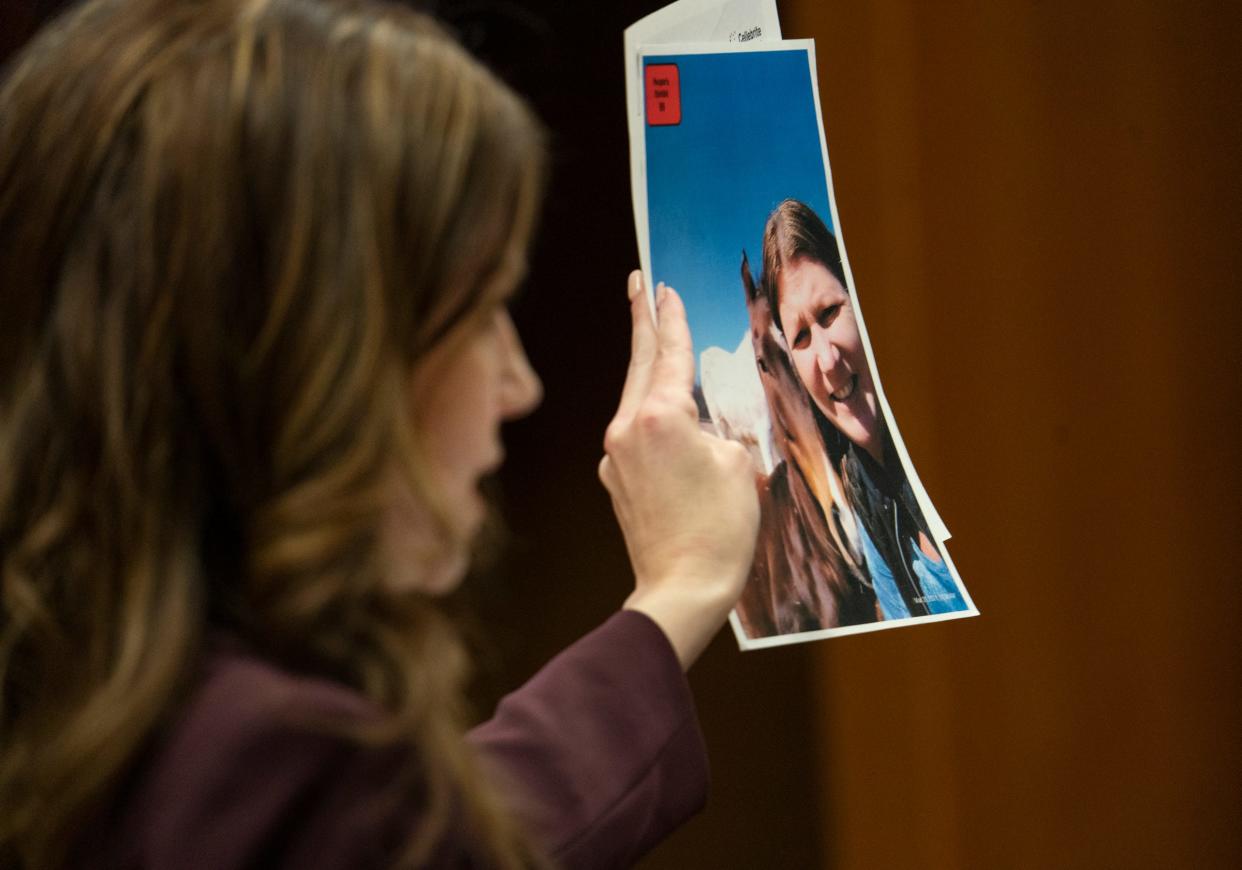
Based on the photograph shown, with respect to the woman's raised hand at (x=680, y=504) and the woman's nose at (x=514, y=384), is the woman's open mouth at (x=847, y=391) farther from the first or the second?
the woman's nose at (x=514, y=384)

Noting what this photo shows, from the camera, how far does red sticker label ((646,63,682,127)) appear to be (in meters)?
0.76

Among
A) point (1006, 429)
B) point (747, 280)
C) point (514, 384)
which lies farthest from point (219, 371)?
point (1006, 429)

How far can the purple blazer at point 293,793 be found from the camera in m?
0.41

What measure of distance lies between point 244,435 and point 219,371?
0.02m

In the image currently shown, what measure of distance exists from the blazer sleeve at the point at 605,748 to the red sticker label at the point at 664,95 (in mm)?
330

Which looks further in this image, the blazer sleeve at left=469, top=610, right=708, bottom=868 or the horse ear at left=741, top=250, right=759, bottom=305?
the horse ear at left=741, top=250, right=759, bottom=305

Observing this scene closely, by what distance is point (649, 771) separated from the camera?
533 mm

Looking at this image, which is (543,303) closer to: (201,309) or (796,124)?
(796,124)

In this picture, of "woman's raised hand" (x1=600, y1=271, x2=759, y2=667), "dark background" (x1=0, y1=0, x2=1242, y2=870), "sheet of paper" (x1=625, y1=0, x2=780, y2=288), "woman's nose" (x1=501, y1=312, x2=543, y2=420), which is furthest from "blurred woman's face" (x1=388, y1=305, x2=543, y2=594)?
"dark background" (x1=0, y1=0, x2=1242, y2=870)

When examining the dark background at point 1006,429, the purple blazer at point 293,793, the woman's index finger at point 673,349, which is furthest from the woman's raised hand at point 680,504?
the dark background at point 1006,429

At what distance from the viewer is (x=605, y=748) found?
53 cm

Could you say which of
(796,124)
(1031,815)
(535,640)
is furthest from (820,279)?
(1031,815)

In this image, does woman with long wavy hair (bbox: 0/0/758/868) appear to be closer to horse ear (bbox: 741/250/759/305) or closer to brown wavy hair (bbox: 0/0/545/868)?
brown wavy hair (bbox: 0/0/545/868)

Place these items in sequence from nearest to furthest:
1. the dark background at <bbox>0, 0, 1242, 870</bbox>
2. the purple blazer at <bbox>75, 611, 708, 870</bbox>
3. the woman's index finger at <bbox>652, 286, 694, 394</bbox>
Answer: the purple blazer at <bbox>75, 611, 708, 870</bbox>, the woman's index finger at <bbox>652, 286, 694, 394</bbox>, the dark background at <bbox>0, 0, 1242, 870</bbox>
